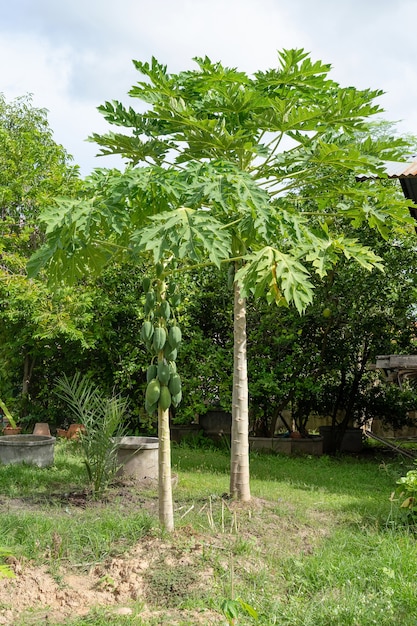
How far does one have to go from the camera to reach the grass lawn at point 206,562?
362 centimetres

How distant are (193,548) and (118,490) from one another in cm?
234

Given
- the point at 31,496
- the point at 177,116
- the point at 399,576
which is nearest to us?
the point at 399,576

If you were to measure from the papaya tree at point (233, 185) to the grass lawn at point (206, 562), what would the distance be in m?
0.87

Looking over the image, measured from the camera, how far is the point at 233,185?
4.31 meters

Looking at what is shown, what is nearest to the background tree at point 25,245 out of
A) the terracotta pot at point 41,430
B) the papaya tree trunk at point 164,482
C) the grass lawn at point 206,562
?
the terracotta pot at point 41,430

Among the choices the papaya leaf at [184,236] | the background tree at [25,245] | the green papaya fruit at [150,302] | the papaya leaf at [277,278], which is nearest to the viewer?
the papaya leaf at [184,236]

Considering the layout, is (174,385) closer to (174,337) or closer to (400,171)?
(174,337)

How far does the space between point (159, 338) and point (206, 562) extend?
1.60 meters

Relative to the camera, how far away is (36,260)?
4.65 m

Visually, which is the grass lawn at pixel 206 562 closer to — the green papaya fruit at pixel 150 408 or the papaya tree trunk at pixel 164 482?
the papaya tree trunk at pixel 164 482

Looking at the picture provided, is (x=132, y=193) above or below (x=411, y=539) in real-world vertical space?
above

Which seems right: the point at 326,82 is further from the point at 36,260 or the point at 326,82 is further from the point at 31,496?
the point at 31,496

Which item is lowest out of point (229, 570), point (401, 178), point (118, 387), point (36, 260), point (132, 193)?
point (229, 570)

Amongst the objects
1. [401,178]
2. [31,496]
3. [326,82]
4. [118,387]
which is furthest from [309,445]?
[326,82]
